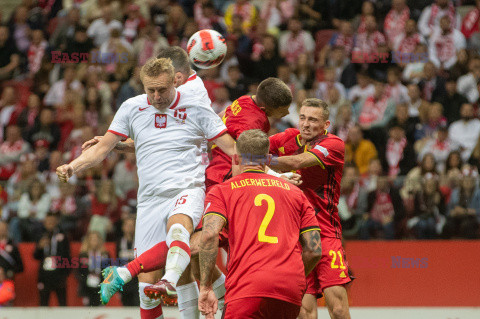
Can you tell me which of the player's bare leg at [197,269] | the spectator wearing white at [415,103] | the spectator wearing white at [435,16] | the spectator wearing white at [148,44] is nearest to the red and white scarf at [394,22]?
the spectator wearing white at [435,16]

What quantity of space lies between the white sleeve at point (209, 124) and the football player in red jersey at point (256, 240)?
115cm

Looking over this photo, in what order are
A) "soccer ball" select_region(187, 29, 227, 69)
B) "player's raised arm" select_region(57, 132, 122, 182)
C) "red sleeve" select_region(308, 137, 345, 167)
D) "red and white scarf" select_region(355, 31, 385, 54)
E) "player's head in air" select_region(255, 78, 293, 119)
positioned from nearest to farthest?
"player's raised arm" select_region(57, 132, 122, 182)
"player's head in air" select_region(255, 78, 293, 119)
"red sleeve" select_region(308, 137, 345, 167)
"soccer ball" select_region(187, 29, 227, 69)
"red and white scarf" select_region(355, 31, 385, 54)

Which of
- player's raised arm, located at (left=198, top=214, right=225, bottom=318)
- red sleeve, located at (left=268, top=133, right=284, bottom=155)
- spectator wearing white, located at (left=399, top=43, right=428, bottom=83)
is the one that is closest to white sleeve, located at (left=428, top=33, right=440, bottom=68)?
spectator wearing white, located at (left=399, top=43, right=428, bottom=83)

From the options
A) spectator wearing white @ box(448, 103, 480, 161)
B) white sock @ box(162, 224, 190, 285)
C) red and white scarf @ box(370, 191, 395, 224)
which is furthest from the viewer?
spectator wearing white @ box(448, 103, 480, 161)

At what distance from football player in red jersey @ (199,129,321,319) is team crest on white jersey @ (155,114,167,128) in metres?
1.35

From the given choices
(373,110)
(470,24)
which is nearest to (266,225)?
(373,110)

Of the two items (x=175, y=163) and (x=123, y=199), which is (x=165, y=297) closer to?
(x=175, y=163)

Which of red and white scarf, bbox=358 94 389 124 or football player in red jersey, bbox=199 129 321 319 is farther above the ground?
red and white scarf, bbox=358 94 389 124

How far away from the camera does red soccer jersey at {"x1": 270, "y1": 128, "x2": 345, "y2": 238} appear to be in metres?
8.39

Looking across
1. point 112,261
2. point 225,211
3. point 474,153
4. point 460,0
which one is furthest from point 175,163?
point 460,0

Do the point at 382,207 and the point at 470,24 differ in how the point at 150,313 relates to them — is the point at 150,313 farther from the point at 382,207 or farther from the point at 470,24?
the point at 470,24

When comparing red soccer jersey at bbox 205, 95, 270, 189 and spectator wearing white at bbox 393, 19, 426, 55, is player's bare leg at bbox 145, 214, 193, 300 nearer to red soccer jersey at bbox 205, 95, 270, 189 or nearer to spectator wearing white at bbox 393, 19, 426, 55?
red soccer jersey at bbox 205, 95, 270, 189

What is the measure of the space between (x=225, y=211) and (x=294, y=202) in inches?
23.1

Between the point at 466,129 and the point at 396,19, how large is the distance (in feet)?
10.9
